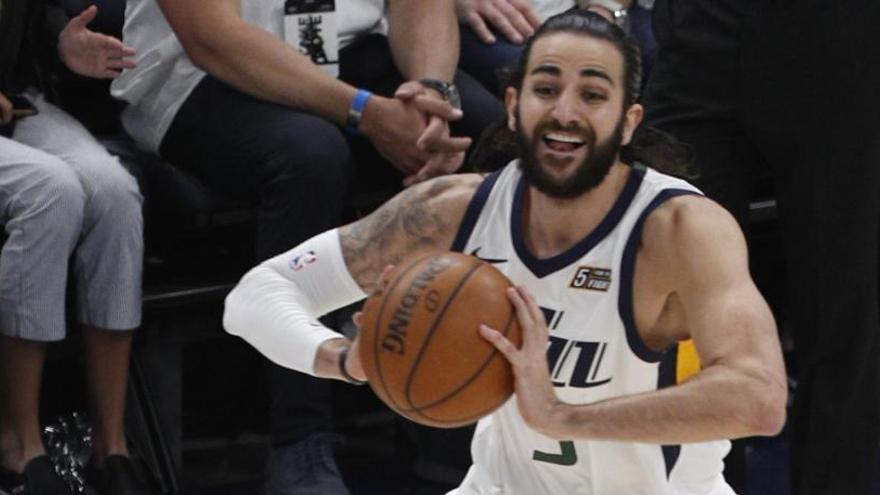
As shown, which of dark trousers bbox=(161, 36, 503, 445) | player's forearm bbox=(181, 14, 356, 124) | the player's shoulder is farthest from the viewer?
player's forearm bbox=(181, 14, 356, 124)

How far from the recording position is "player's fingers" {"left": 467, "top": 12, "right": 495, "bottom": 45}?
16.5 feet

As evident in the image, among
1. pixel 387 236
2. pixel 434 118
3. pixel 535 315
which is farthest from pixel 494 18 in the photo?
pixel 535 315

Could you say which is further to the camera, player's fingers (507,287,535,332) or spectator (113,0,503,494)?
spectator (113,0,503,494)

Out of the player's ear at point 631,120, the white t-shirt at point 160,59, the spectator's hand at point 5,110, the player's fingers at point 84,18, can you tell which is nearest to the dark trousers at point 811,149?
the player's ear at point 631,120

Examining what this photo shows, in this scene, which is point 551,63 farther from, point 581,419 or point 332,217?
point 332,217

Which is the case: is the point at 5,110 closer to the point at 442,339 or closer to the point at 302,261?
the point at 302,261

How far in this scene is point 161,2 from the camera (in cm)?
457

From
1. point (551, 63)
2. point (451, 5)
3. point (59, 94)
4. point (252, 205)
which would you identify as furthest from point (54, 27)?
point (551, 63)

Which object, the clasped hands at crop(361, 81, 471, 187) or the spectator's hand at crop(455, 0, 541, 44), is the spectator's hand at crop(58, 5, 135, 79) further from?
the spectator's hand at crop(455, 0, 541, 44)

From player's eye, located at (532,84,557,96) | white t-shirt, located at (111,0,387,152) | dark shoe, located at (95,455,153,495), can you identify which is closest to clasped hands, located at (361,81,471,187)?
white t-shirt, located at (111,0,387,152)

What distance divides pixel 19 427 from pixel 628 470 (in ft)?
5.38

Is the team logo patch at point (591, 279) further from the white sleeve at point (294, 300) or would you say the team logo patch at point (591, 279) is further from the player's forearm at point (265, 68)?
the player's forearm at point (265, 68)

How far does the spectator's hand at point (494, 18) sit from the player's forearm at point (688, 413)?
2.18 metres

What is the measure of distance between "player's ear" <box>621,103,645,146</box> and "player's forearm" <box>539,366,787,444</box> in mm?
577
